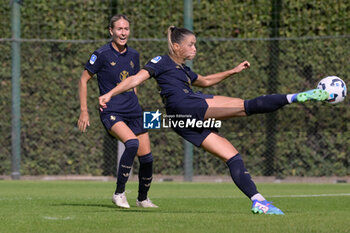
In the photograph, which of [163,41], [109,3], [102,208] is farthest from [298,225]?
[109,3]

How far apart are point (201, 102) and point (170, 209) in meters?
1.70

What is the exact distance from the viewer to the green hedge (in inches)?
549

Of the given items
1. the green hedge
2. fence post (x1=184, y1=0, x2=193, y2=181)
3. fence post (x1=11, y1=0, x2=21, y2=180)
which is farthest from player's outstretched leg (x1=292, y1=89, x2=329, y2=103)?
fence post (x1=11, y1=0, x2=21, y2=180)

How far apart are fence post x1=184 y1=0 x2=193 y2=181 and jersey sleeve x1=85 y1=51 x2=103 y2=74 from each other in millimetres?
5546

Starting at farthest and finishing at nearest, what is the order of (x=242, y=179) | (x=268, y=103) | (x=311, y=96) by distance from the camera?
(x=242, y=179), (x=268, y=103), (x=311, y=96)

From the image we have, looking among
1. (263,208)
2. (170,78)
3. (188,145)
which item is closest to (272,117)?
(188,145)

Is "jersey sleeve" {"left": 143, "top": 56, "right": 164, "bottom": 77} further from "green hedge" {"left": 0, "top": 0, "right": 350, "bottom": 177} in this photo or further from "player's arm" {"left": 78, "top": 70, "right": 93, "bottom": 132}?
"green hedge" {"left": 0, "top": 0, "right": 350, "bottom": 177}

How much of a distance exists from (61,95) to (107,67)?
244 inches

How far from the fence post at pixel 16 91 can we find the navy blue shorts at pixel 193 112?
7634mm

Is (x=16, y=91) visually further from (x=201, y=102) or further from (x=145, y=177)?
(x=201, y=102)

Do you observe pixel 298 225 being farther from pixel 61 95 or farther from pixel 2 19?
pixel 2 19

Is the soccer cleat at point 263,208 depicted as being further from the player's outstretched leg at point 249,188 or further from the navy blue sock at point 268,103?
the navy blue sock at point 268,103

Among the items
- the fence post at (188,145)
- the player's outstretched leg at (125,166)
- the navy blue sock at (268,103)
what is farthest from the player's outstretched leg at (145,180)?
the fence post at (188,145)

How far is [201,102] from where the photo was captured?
7051 millimetres
